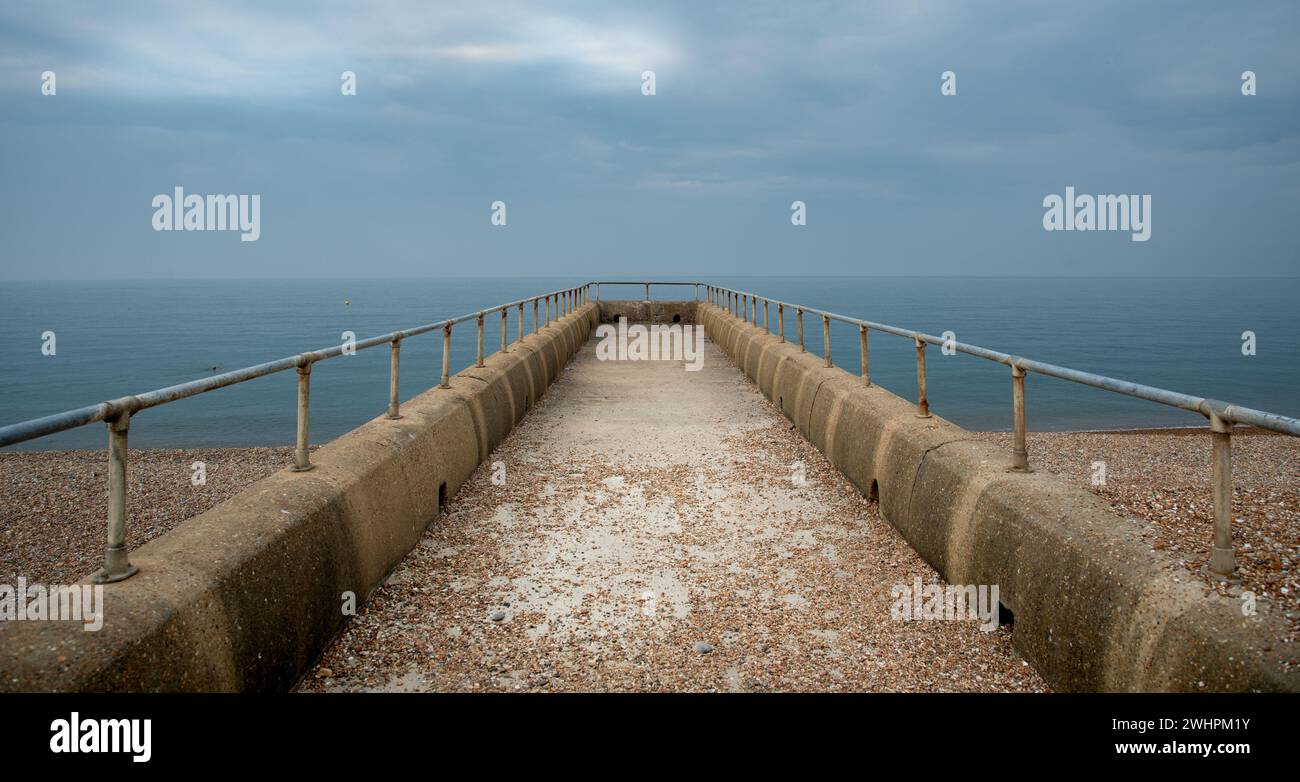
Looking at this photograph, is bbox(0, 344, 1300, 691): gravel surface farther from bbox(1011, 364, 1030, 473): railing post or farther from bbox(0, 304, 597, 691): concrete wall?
bbox(1011, 364, 1030, 473): railing post

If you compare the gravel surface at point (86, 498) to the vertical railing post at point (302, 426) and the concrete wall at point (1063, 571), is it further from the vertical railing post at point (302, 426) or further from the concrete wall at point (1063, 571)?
the concrete wall at point (1063, 571)

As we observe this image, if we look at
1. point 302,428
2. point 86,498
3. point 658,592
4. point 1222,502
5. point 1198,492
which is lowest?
point 86,498

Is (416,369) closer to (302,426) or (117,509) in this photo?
Result: (302,426)

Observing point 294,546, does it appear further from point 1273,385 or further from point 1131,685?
point 1273,385

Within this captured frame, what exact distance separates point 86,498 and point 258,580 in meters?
12.1

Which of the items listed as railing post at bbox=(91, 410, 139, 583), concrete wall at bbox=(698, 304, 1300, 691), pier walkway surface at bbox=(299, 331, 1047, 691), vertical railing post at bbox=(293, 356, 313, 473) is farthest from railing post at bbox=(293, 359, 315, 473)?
concrete wall at bbox=(698, 304, 1300, 691)

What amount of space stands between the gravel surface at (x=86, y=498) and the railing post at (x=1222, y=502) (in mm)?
8143

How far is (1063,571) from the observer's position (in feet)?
11.8

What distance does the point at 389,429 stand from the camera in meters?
5.93

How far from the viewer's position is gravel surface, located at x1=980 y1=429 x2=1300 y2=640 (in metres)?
3.27

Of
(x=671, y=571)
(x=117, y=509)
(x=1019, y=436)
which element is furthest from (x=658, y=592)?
(x=117, y=509)

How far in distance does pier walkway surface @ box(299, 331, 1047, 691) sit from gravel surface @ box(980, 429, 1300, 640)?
1.05 meters
